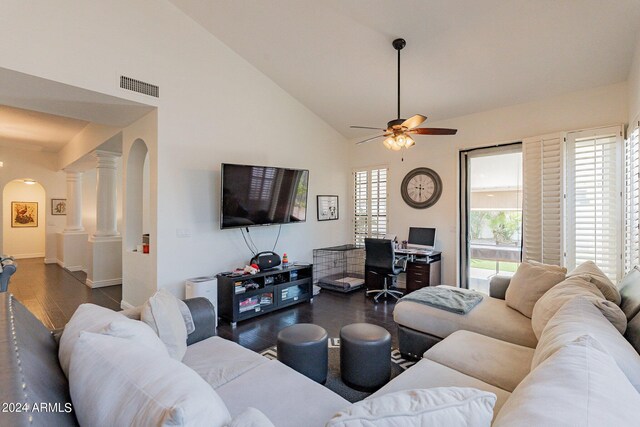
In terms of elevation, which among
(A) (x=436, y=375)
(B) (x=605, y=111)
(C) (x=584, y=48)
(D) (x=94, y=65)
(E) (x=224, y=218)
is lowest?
(A) (x=436, y=375)

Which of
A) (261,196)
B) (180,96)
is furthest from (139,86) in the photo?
(261,196)

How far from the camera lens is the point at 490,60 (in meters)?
3.69

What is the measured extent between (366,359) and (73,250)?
839cm

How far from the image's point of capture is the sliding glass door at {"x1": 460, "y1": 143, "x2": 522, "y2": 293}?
15.4ft

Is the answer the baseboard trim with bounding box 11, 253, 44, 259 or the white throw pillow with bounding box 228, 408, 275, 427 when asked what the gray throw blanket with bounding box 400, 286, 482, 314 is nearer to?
the white throw pillow with bounding box 228, 408, 275, 427

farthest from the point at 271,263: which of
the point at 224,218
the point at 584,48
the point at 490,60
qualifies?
the point at 584,48

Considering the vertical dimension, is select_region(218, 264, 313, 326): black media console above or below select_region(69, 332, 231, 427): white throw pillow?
below

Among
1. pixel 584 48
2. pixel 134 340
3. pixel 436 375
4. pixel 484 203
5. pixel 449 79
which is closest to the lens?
pixel 134 340

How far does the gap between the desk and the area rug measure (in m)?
2.04

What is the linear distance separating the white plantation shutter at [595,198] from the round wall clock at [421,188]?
71.1 inches

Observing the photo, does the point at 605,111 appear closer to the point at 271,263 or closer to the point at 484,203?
the point at 484,203

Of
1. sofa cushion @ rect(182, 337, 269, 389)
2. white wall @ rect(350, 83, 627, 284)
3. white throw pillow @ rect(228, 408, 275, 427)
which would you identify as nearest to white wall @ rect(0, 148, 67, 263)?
white wall @ rect(350, 83, 627, 284)

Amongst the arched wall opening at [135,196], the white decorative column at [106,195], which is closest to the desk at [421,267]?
the arched wall opening at [135,196]

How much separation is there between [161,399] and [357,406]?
1.81 ft
